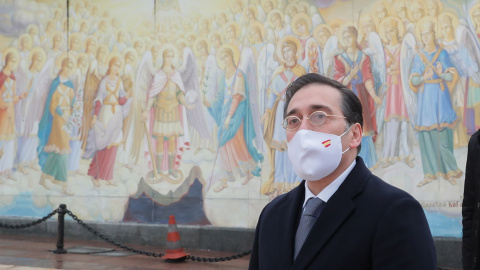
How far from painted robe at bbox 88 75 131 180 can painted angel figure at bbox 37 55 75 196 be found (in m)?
0.58

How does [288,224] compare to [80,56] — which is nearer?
[288,224]

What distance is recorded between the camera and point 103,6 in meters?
11.4

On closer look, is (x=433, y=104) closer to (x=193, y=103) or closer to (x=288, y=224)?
(x=193, y=103)

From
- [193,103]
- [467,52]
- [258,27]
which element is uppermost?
[258,27]

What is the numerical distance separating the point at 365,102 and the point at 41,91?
5.97 metres

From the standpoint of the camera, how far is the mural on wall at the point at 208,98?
28.7 feet

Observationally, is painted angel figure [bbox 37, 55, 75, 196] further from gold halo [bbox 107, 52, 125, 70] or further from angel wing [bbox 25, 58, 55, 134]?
gold halo [bbox 107, 52, 125, 70]

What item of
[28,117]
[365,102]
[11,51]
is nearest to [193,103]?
[365,102]

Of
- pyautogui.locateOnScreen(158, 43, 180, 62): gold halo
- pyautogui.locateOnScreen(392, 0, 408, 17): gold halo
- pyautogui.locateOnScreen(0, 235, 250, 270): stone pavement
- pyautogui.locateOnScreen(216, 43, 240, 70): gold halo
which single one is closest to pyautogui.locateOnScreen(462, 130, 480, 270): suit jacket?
pyautogui.locateOnScreen(0, 235, 250, 270): stone pavement

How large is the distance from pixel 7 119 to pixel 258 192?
5219mm

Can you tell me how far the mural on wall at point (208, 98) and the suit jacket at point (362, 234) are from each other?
692cm

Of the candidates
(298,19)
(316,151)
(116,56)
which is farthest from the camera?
(116,56)

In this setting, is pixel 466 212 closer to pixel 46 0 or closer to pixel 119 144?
pixel 119 144

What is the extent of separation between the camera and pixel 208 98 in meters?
10.4
